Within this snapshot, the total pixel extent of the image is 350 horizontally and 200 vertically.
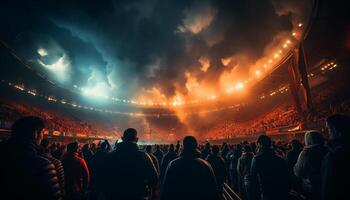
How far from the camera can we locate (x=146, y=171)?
3416 millimetres

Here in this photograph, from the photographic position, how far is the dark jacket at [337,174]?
2.13 meters

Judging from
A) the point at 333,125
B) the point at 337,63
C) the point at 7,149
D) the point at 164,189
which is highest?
the point at 337,63

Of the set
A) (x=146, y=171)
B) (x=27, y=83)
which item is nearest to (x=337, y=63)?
(x=146, y=171)

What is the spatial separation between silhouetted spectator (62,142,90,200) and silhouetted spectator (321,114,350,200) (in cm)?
435

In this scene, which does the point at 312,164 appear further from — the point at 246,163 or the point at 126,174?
the point at 126,174

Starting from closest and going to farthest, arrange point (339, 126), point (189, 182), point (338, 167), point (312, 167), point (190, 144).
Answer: point (338, 167)
point (339, 126)
point (189, 182)
point (190, 144)
point (312, 167)

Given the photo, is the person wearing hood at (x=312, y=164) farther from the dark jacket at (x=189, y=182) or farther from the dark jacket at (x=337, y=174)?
the dark jacket at (x=189, y=182)

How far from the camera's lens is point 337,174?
7.09ft

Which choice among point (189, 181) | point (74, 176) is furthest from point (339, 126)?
point (74, 176)

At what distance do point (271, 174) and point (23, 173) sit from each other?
385cm

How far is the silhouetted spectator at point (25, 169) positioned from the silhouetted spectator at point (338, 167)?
2981 mm

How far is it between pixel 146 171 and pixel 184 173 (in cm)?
79

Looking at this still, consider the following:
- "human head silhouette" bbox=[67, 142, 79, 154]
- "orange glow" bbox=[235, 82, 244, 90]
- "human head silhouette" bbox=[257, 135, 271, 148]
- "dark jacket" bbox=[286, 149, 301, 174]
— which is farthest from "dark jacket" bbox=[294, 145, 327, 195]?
"orange glow" bbox=[235, 82, 244, 90]

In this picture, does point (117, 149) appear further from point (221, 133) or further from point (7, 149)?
point (221, 133)
